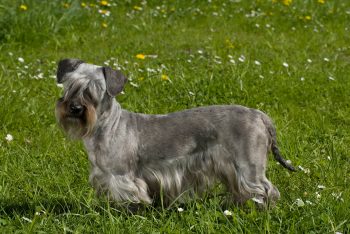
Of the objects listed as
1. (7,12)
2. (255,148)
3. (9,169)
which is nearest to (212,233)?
(255,148)

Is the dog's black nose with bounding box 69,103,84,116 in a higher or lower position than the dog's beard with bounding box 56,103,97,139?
higher

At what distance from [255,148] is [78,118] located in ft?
4.42

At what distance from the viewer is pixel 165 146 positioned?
497cm

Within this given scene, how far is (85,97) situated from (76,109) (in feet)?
0.36

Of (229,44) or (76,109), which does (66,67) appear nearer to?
(76,109)

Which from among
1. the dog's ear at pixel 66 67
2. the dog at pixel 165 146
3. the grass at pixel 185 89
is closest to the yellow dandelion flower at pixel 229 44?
the grass at pixel 185 89

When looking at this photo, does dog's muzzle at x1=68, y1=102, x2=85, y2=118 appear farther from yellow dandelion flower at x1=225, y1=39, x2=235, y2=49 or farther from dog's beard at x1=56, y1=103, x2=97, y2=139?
yellow dandelion flower at x1=225, y1=39, x2=235, y2=49

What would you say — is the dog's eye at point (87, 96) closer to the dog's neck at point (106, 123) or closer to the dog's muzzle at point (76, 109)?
the dog's muzzle at point (76, 109)

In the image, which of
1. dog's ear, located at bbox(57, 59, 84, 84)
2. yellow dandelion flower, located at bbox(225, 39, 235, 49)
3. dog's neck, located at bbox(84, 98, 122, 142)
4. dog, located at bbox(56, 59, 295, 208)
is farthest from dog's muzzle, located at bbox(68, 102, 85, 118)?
yellow dandelion flower, located at bbox(225, 39, 235, 49)

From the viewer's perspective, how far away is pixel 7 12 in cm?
963

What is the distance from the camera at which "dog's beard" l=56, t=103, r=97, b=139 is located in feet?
14.8

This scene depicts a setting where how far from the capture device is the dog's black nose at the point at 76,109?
4.48 meters

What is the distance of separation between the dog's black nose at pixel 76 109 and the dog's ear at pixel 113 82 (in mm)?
270

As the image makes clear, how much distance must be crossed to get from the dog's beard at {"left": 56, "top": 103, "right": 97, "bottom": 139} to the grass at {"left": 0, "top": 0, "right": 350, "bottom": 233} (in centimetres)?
57
